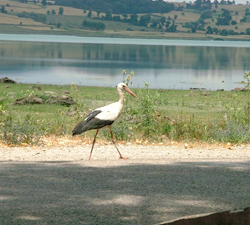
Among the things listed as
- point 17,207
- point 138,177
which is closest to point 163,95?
point 138,177

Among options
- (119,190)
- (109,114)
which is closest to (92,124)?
(109,114)

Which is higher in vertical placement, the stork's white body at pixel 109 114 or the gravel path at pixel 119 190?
the stork's white body at pixel 109 114

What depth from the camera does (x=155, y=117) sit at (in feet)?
48.0

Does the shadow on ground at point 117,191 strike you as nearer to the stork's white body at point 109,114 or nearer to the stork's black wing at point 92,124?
the stork's black wing at point 92,124

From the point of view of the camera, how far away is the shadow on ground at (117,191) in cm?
606

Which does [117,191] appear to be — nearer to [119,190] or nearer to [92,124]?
[119,190]

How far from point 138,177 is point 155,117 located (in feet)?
21.8

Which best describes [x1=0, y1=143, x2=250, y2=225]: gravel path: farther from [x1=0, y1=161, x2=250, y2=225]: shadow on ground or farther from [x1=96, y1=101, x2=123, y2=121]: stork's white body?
[x1=96, y1=101, x2=123, y2=121]: stork's white body

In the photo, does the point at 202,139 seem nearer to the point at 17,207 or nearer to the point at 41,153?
the point at 41,153

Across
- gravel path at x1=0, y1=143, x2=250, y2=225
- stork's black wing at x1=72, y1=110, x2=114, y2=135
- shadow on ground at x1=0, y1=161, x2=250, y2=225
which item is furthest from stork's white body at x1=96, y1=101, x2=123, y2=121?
shadow on ground at x1=0, y1=161, x2=250, y2=225

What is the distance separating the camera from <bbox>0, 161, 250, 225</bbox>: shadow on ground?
19.9ft

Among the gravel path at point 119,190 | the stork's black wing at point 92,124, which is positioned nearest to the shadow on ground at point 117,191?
the gravel path at point 119,190

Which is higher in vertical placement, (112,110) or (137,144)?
(112,110)

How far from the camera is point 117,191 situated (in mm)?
7164
